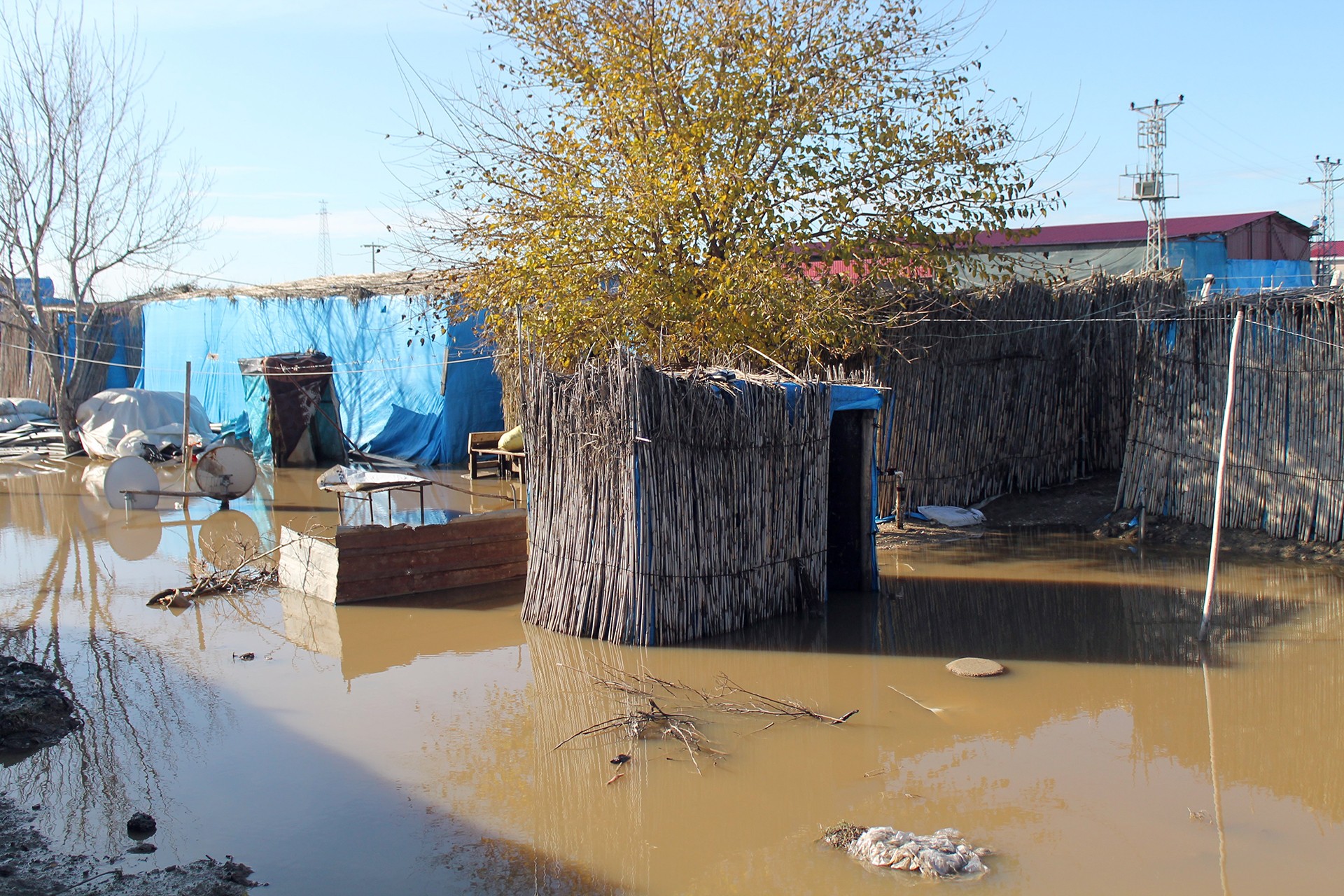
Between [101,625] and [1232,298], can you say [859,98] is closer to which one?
[1232,298]

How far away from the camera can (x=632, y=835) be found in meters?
4.37

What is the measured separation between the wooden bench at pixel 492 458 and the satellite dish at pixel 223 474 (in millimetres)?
3137

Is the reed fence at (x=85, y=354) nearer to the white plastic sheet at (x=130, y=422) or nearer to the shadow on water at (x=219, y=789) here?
the white plastic sheet at (x=130, y=422)

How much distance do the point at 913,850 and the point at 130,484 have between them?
468 inches

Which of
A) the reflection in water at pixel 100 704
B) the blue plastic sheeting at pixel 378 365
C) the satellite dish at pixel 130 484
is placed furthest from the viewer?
the blue plastic sheeting at pixel 378 365

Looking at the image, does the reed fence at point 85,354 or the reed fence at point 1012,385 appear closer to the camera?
the reed fence at point 1012,385

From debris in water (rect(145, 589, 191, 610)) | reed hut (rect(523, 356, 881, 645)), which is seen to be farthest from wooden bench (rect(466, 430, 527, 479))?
reed hut (rect(523, 356, 881, 645))

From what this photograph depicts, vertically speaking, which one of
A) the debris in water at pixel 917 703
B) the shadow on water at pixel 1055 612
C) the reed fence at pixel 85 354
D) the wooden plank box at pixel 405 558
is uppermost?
the reed fence at pixel 85 354

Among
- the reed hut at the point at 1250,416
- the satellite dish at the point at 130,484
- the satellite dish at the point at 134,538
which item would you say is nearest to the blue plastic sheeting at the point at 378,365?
the satellite dish at the point at 130,484

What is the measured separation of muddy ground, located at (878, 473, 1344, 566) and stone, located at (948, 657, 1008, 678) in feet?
12.0

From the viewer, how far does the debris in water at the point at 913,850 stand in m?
3.97

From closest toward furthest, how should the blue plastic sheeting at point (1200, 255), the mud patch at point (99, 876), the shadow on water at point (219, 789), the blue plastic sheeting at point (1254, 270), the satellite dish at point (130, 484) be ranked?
the mud patch at point (99, 876)
the shadow on water at point (219, 789)
the satellite dish at point (130, 484)
the blue plastic sheeting at point (1200, 255)
the blue plastic sheeting at point (1254, 270)

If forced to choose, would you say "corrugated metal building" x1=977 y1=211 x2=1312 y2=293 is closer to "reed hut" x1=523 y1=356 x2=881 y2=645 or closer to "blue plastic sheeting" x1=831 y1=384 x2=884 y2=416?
"blue plastic sheeting" x1=831 y1=384 x2=884 y2=416

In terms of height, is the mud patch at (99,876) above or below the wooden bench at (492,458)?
below
